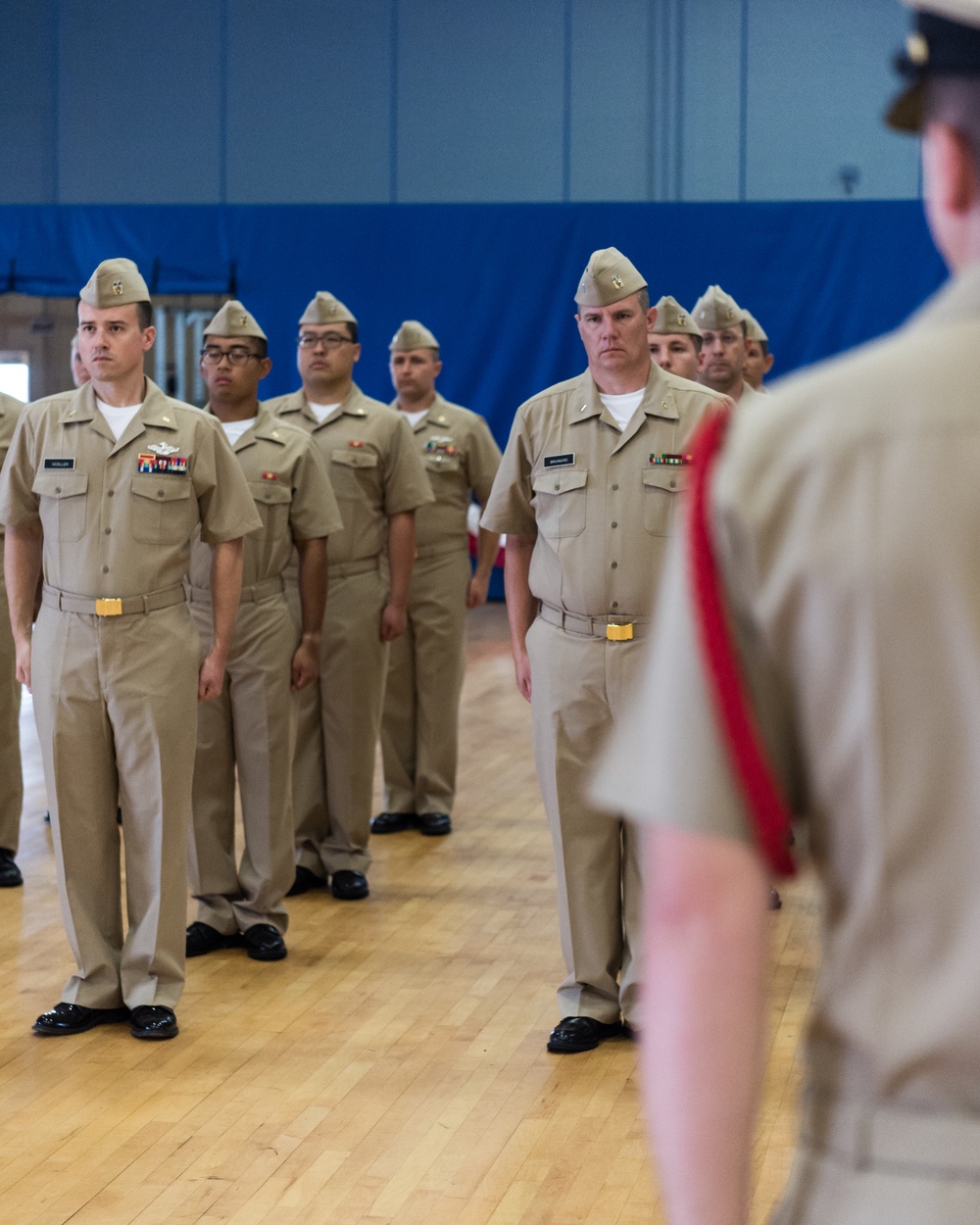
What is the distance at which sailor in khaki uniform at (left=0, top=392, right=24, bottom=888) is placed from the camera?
17.5 ft

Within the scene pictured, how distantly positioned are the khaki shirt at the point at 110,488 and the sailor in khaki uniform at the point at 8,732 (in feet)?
4.87

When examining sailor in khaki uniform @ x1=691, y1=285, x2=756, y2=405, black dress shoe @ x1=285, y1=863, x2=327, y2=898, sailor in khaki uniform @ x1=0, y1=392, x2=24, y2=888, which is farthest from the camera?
sailor in khaki uniform @ x1=691, y1=285, x2=756, y2=405

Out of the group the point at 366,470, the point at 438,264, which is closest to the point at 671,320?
the point at 366,470

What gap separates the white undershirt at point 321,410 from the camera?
555 cm

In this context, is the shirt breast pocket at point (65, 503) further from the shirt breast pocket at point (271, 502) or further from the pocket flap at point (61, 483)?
the shirt breast pocket at point (271, 502)

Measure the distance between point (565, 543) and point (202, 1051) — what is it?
1.47 metres

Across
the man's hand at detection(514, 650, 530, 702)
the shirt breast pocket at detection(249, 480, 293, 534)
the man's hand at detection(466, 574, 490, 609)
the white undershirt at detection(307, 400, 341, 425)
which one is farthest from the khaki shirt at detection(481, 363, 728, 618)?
the man's hand at detection(466, 574, 490, 609)

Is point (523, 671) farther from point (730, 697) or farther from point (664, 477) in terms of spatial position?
point (730, 697)

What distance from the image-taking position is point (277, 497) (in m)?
4.76

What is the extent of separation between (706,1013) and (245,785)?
3.93 meters

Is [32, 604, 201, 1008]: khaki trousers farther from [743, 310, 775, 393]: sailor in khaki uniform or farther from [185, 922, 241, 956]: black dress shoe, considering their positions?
[743, 310, 775, 393]: sailor in khaki uniform

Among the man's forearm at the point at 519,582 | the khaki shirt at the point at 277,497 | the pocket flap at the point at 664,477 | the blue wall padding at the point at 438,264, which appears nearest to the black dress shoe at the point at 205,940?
the khaki shirt at the point at 277,497

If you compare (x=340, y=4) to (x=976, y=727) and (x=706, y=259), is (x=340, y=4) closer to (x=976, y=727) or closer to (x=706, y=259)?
(x=706, y=259)

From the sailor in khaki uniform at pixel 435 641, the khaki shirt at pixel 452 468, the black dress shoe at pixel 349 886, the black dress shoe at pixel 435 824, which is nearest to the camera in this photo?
the black dress shoe at pixel 349 886
